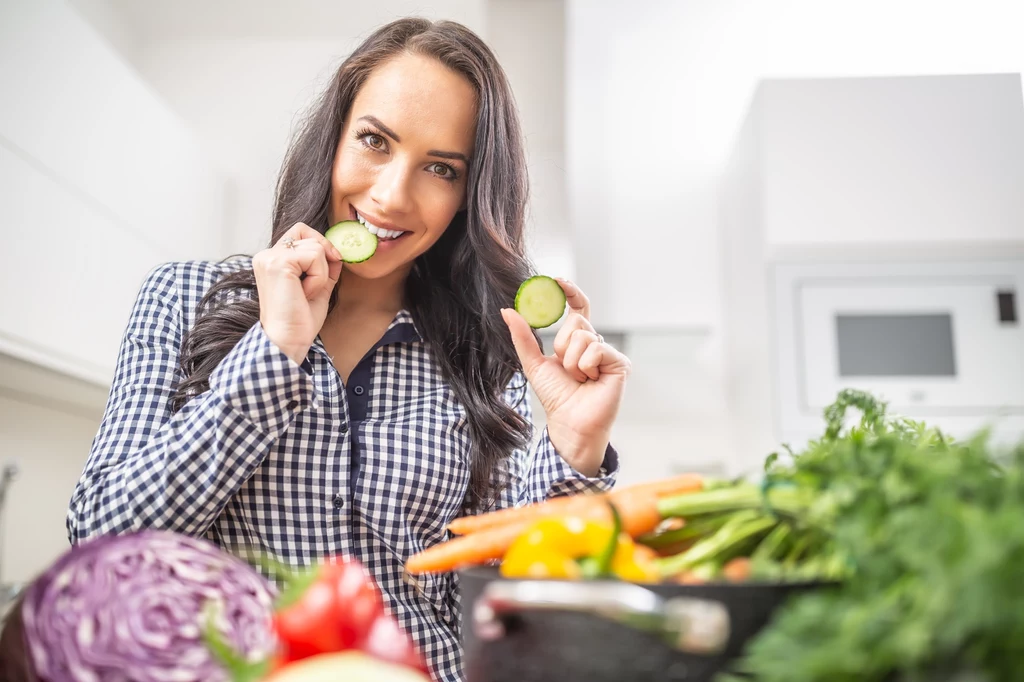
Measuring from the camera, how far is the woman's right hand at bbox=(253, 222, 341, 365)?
0.93 metres

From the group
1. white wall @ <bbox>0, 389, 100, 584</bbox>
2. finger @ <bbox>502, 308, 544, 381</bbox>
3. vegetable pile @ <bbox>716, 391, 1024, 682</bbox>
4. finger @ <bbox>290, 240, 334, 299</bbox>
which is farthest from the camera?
white wall @ <bbox>0, 389, 100, 584</bbox>

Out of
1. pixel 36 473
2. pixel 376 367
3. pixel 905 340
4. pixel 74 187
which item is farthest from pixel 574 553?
pixel 36 473

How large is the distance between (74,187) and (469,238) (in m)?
1.59

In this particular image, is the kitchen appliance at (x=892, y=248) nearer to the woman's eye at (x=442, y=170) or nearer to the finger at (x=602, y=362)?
the woman's eye at (x=442, y=170)

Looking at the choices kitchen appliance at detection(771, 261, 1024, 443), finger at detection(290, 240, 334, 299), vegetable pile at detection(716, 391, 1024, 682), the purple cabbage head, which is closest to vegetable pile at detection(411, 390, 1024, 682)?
vegetable pile at detection(716, 391, 1024, 682)

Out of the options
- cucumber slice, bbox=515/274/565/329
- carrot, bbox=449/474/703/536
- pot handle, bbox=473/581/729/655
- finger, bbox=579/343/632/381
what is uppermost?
cucumber slice, bbox=515/274/565/329

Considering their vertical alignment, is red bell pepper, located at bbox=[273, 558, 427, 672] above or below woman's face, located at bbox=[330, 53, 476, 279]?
below

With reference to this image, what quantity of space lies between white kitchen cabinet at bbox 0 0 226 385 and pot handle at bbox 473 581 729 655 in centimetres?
207

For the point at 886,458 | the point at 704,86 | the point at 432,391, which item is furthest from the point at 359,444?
the point at 704,86

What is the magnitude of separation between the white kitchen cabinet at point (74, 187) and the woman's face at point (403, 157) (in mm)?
1299

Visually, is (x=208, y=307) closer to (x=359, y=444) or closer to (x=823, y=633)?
(x=359, y=444)

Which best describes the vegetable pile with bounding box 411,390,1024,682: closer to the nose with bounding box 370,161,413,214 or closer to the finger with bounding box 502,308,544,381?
the finger with bounding box 502,308,544,381

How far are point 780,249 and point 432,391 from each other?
1.89 m

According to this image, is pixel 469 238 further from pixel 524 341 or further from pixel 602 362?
pixel 602 362
